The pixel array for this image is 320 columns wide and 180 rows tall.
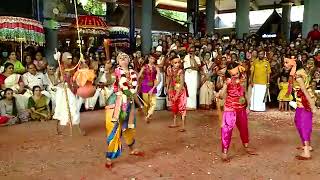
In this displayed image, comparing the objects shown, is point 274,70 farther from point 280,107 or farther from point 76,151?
point 76,151

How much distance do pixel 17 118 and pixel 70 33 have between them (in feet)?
28.3

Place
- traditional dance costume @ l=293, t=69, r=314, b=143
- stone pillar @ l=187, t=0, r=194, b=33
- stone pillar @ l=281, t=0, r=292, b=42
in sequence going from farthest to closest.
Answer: stone pillar @ l=281, t=0, r=292, b=42 → stone pillar @ l=187, t=0, r=194, b=33 → traditional dance costume @ l=293, t=69, r=314, b=143

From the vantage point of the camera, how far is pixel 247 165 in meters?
5.73

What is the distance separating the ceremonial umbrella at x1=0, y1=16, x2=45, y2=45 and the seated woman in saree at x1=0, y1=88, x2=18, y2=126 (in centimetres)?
153

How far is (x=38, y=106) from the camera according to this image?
929 cm

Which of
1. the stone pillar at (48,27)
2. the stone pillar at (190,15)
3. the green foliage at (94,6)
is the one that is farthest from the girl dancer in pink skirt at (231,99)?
the green foliage at (94,6)

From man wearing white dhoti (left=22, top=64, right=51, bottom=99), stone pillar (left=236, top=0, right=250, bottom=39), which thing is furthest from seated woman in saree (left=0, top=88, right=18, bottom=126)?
stone pillar (left=236, top=0, right=250, bottom=39)

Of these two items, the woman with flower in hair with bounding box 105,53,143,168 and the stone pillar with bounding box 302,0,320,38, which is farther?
the stone pillar with bounding box 302,0,320,38

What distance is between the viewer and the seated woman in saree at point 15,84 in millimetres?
9195

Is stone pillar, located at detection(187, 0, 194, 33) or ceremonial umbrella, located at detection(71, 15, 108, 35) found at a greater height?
stone pillar, located at detection(187, 0, 194, 33)

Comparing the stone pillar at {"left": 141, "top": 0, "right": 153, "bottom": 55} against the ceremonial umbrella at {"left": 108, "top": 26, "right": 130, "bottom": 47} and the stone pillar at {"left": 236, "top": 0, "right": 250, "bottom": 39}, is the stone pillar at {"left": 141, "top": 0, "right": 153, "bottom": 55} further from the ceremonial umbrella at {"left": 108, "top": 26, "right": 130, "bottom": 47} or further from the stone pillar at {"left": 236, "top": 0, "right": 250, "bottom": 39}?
the stone pillar at {"left": 236, "top": 0, "right": 250, "bottom": 39}

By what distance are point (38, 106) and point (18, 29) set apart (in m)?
2.02

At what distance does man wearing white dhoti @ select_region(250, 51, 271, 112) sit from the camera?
35.8 feet

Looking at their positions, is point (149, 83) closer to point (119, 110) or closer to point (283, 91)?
point (119, 110)
